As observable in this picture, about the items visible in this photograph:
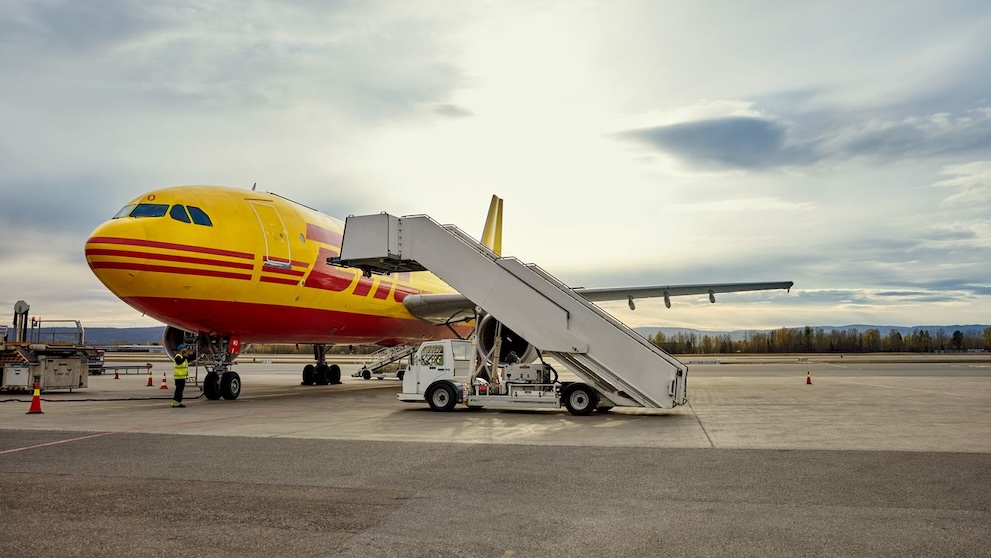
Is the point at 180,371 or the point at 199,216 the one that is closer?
the point at 199,216

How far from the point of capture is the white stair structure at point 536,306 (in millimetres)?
14375

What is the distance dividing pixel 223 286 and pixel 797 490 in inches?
517

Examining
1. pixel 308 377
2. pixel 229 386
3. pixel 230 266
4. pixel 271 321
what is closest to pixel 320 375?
pixel 308 377

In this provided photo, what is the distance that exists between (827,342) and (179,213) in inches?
4033

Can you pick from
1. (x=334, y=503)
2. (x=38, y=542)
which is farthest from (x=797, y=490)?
(x=38, y=542)

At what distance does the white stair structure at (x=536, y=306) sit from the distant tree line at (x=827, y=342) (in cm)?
8402

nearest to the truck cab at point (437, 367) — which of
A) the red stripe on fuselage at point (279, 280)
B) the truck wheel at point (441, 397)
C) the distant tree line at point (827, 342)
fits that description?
the truck wheel at point (441, 397)

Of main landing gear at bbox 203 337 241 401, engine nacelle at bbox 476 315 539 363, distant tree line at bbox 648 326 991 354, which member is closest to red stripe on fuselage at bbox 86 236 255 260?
main landing gear at bbox 203 337 241 401

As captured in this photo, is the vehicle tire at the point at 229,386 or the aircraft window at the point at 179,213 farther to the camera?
the vehicle tire at the point at 229,386

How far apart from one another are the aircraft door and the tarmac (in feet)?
16.2

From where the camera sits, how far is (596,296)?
2258cm

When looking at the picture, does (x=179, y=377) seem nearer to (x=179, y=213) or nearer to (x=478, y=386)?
(x=179, y=213)

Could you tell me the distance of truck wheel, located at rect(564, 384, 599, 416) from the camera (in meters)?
14.7

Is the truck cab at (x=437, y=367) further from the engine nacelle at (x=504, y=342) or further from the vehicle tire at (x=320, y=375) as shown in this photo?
the vehicle tire at (x=320, y=375)
